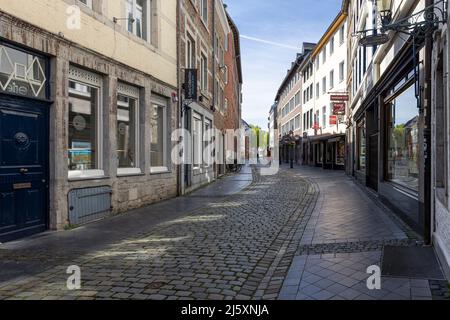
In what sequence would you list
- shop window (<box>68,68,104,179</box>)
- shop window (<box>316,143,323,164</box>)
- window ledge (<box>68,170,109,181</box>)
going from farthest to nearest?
1. shop window (<box>316,143,323,164</box>)
2. shop window (<box>68,68,104,179</box>)
3. window ledge (<box>68,170,109,181</box>)

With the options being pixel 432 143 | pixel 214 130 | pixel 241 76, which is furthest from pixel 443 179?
pixel 241 76

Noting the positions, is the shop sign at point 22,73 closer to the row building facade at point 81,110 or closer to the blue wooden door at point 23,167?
the row building facade at point 81,110

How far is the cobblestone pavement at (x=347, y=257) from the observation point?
4188 millimetres

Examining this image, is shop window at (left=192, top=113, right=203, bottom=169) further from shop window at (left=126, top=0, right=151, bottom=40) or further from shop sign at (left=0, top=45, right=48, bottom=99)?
shop sign at (left=0, top=45, right=48, bottom=99)

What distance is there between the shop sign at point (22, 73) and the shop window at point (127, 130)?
2.83 meters

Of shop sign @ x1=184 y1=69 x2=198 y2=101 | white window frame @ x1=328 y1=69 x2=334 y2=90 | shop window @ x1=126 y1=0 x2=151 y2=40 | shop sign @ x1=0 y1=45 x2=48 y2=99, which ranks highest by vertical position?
white window frame @ x1=328 y1=69 x2=334 y2=90

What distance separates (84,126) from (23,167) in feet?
6.87

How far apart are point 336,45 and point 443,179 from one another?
91.5 feet

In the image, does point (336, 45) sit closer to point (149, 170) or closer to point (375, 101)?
point (375, 101)

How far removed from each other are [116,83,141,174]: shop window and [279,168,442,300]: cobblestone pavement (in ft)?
15.7

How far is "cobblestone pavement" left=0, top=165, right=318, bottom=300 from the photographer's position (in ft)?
14.2

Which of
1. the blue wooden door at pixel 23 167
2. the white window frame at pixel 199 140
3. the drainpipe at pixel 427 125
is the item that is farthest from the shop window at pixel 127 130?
the drainpipe at pixel 427 125

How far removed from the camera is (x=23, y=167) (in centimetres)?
702

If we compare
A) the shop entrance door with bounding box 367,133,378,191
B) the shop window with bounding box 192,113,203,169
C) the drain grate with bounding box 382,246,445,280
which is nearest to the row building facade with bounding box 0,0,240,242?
the shop window with bounding box 192,113,203,169
